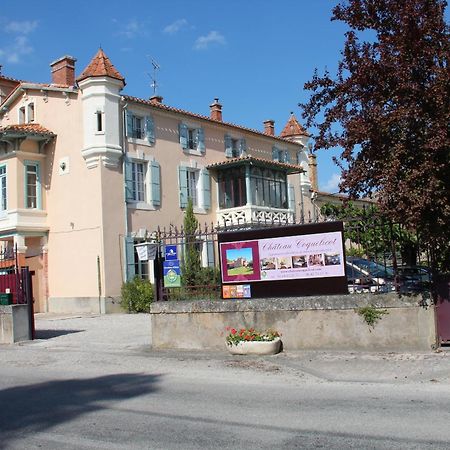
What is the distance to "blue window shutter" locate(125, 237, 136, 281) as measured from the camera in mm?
24375

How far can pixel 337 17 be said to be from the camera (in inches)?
396

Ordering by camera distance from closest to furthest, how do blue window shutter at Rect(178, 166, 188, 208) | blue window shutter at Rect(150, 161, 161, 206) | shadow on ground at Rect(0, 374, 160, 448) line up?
shadow on ground at Rect(0, 374, 160, 448)
blue window shutter at Rect(150, 161, 161, 206)
blue window shutter at Rect(178, 166, 188, 208)

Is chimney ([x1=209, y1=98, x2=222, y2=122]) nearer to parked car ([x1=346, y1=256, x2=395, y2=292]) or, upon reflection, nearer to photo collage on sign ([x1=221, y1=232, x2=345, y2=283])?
photo collage on sign ([x1=221, y1=232, x2=345, y2=283])

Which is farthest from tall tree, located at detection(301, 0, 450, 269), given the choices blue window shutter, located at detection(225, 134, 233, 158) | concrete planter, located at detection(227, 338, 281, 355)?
blue window shutter, located at detection(225, 134, 233, 158)

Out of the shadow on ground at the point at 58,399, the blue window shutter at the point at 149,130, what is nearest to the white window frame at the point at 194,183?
the blue window shutter at the point at 149,130

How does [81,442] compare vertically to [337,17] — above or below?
below

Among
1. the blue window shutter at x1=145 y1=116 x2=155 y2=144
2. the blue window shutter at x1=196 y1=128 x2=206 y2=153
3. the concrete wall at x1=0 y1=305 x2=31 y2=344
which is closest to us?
the concrete wall at x1=0 y1=305 x2=31 y2=344

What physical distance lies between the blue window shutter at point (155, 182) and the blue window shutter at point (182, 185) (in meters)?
1.50

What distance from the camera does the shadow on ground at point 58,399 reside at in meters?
6.38

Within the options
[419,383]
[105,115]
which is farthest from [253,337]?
[105,115]

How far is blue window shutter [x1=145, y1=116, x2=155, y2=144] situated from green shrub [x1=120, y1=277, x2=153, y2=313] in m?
6.71

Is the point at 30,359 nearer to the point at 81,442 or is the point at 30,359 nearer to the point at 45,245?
the point at 81,442

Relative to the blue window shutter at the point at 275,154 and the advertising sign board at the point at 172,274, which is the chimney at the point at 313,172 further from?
the advertising sign board at the point at 172,274

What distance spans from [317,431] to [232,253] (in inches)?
252
